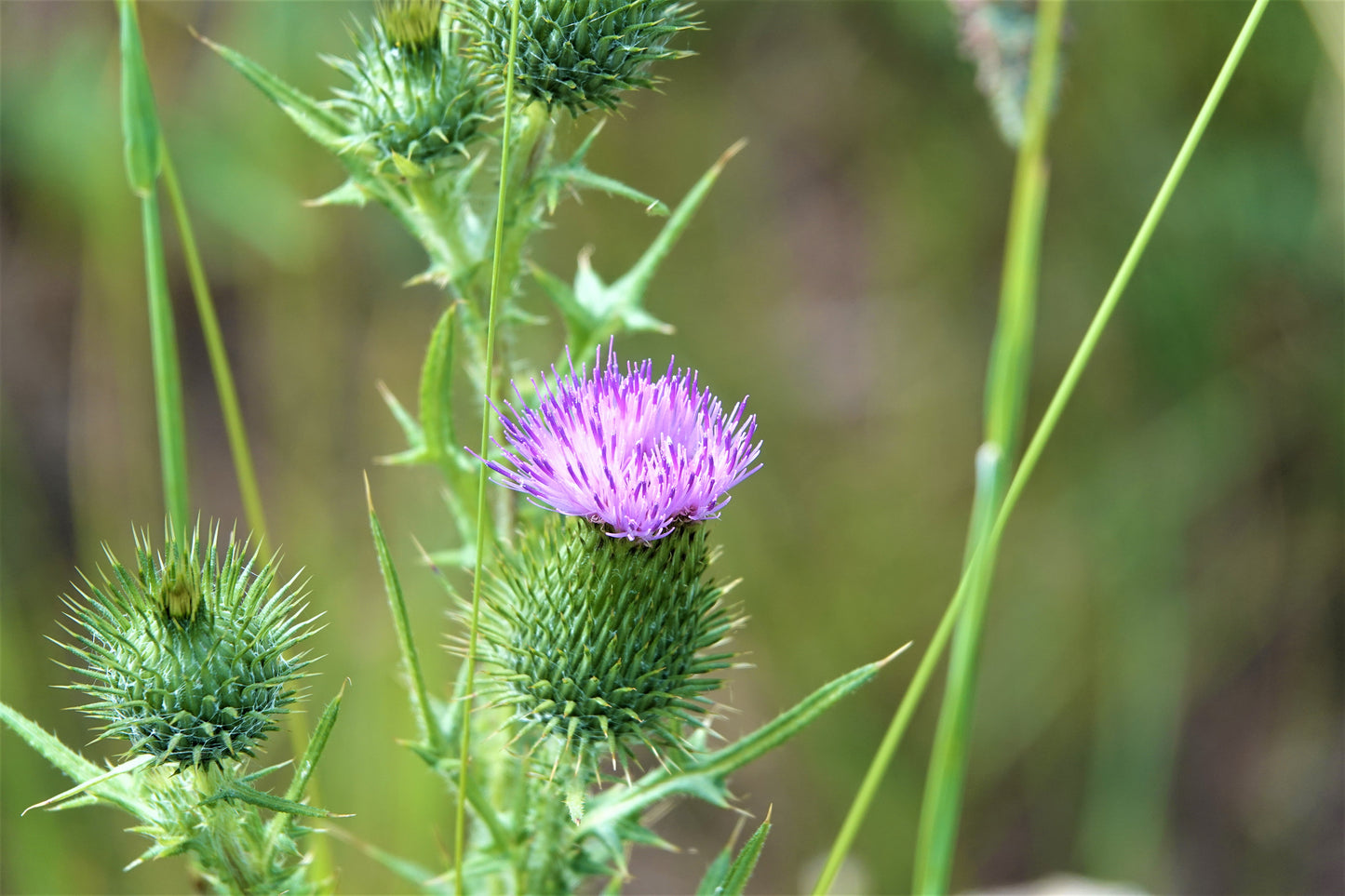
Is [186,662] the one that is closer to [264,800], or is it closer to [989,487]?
[264,800]

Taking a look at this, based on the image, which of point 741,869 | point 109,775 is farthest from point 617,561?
point 109,775

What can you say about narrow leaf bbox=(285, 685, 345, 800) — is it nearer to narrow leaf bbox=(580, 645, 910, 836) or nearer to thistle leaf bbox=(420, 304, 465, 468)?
narrow leaf bbox=(580, 645, 910, 836)

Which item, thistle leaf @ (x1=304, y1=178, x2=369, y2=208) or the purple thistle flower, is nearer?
the purple thistle flower

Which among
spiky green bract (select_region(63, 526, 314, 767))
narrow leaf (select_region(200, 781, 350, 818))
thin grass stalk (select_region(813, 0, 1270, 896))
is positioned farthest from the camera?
thin grass stalk (select_region(813, 0, 1270, 896))

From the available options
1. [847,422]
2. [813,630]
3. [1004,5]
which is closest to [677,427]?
[1004,5]

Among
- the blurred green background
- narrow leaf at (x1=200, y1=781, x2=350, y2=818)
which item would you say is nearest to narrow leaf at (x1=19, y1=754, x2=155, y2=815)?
narrow leaf at (x1=200, y1=781, x2=350, y2=818)

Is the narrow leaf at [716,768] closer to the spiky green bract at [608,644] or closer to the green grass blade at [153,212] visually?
the spiky green bract at [608,644]

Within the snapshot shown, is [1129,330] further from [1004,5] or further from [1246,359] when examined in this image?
[1004,5]
